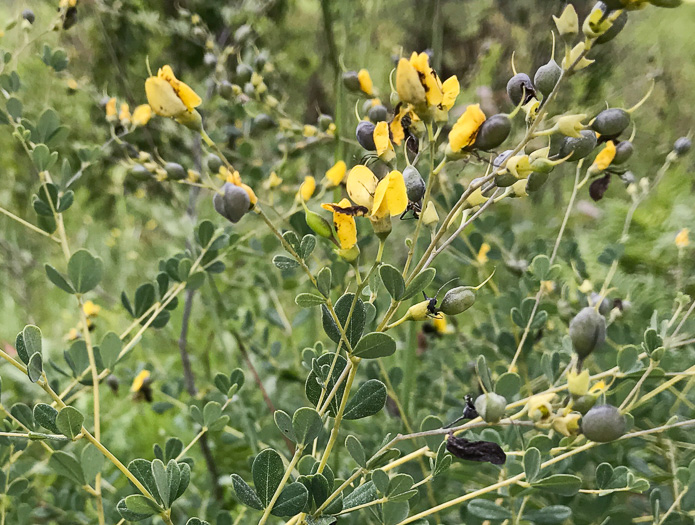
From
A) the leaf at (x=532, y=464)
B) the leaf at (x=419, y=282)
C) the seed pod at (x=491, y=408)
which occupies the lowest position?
the leaf at (x=532, y=464)

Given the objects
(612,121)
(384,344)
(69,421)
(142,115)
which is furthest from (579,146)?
(142,115)

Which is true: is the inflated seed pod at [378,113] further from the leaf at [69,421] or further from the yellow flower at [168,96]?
the leaf at [69,421]

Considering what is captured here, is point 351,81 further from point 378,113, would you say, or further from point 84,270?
point 84,270

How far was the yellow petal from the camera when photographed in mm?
222

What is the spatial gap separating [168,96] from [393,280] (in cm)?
15

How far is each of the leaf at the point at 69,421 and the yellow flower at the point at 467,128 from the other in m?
0.21

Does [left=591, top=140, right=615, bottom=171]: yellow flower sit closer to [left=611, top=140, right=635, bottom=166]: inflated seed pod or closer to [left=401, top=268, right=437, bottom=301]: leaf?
[left=611, top=140, right=635, bottom=166]: inflated seed pod

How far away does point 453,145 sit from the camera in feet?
0.73

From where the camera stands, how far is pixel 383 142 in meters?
0.24

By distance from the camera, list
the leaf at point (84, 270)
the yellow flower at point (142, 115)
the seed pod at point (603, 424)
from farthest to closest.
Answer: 1. the yellow flower at point (142, 115)
2. the leaf at point (84, 270)
3. the seed pod at point (603, 424)

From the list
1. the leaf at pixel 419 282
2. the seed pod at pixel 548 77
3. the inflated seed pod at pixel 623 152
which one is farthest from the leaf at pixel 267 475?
the inflated seed pod at pixel 623 152

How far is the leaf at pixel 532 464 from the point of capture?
270mm

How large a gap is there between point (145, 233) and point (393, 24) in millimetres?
1091

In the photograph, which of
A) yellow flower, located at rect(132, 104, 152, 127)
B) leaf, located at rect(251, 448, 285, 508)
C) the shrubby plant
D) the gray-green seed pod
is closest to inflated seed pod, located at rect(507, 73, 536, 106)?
the shrubby plant
